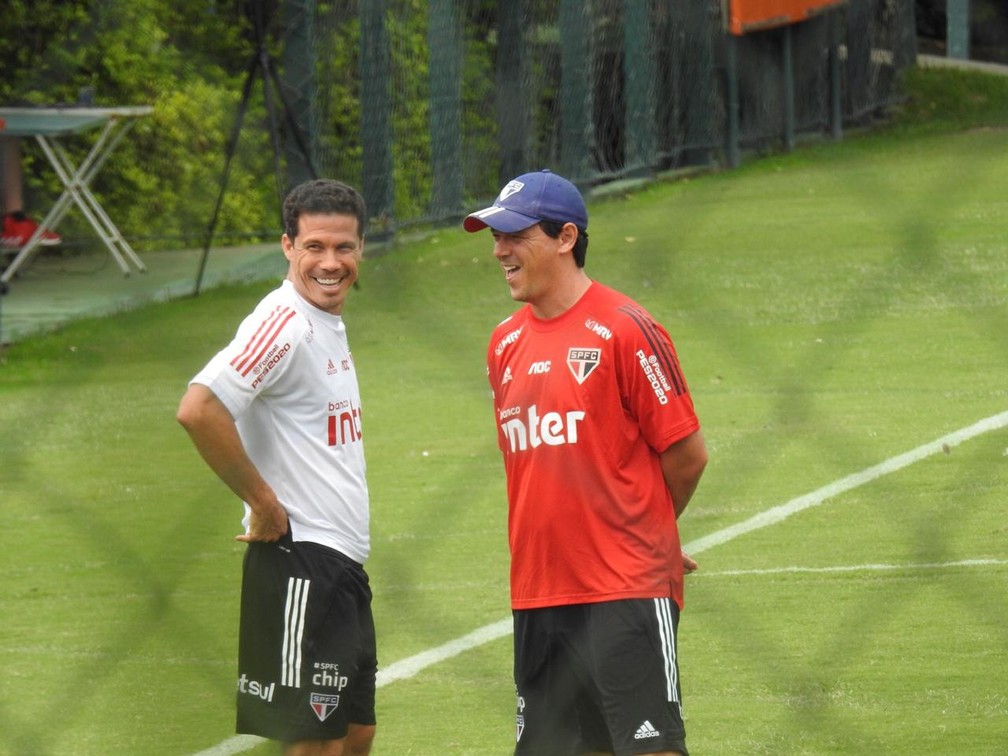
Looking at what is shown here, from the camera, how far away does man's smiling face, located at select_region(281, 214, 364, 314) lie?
4105 mm

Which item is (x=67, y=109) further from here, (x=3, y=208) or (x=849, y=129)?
(x=849, y=129)

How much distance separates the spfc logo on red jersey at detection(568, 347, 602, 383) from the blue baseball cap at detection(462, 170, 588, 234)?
35 centimetres

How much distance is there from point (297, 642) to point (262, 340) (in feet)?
2.27

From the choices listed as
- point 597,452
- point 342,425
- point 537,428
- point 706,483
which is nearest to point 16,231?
point 706,483

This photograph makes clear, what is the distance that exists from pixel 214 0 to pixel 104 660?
2.25m

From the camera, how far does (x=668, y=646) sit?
3.78 metres

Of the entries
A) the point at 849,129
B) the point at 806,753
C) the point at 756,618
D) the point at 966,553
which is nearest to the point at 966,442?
the point at 966,553

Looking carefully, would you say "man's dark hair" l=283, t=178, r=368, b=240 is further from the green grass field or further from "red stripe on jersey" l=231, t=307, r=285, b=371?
the green grass field

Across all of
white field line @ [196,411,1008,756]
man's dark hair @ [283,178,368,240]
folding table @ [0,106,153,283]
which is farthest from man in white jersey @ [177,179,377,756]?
folding table @ [0,106,153,283]

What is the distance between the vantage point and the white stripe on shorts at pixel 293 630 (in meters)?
3.91

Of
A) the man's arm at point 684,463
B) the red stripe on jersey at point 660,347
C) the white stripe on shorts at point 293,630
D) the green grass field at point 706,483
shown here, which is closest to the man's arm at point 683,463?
the man's arm at point 684,463

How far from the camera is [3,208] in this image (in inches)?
499

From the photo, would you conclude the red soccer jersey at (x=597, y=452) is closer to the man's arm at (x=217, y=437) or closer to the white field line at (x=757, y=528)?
the man's arm at (x=217, y=437)

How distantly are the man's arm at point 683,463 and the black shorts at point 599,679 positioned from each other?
0.26 metres
